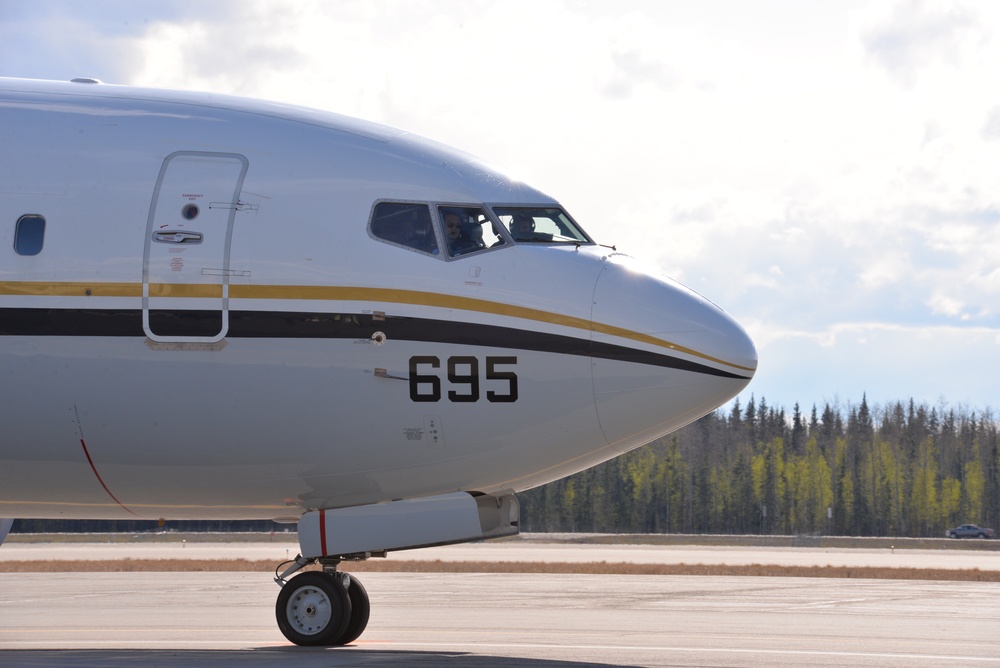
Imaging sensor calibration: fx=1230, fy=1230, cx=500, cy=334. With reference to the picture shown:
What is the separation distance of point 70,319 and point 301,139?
318 cm

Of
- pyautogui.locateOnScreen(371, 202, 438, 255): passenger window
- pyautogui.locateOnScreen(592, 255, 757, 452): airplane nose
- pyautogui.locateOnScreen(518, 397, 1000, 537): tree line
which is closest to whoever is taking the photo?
pyautogui.locateOnScreen(592, 255, 757, 452): airplane nose

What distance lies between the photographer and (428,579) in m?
32.9

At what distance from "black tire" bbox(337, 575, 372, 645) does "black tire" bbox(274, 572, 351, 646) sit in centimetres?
13

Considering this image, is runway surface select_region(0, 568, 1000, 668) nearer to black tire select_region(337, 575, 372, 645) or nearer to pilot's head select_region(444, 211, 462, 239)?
black tire select_region(337, 575, 372, 645)

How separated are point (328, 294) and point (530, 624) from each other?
775 cm

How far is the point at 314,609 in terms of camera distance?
46.8 feet

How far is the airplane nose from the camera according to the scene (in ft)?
41.7

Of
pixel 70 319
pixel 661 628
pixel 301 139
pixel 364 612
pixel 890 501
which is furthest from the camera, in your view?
pixel 890 501

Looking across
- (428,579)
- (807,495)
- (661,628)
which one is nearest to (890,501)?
(807,495)

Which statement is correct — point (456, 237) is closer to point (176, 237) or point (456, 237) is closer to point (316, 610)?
point (176, 237)

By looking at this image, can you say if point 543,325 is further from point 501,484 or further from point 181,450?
point 181,450

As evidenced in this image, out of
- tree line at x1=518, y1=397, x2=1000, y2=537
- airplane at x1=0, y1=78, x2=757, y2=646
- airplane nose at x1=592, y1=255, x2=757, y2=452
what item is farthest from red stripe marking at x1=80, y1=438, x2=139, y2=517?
tree line at x1=518, y1=397, x2=1000, y2=537

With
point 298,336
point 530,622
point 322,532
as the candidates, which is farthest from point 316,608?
point 530,622

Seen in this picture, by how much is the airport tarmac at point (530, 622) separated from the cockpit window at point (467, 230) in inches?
174
